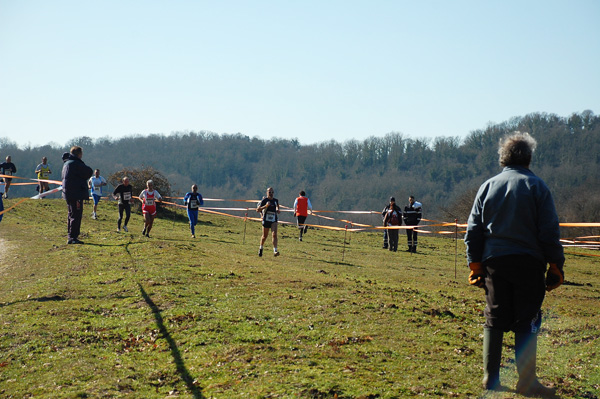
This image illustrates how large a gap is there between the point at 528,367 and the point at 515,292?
0.65 m

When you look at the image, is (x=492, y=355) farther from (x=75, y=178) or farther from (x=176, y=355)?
(x=75, y=178)

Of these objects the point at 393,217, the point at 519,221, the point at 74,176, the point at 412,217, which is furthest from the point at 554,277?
the point at 412,217

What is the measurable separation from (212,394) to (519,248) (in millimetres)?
3129

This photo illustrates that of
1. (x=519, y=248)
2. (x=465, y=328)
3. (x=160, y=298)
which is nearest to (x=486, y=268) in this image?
(x=519, y=248)

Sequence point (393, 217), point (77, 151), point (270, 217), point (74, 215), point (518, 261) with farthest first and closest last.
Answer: point (393, 217), point (270, 217), point (74, 215), point (77, 151), point (518, 261)

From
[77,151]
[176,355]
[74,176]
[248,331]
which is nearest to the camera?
[176,355]

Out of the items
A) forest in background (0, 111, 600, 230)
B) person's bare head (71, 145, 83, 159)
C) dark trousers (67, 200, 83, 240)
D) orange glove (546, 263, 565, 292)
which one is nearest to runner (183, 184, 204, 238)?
dark trousers (67, 200, 83, 240)

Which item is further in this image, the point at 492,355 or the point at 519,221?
the point at 492,355

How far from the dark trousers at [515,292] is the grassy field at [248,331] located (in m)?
0.66

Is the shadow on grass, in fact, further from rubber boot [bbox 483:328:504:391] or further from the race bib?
the race bib

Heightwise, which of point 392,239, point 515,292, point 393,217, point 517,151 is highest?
point 517,151

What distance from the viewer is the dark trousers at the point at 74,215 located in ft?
52.0

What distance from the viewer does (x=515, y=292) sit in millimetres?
5004

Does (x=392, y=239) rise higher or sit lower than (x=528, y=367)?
lower
